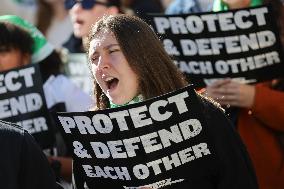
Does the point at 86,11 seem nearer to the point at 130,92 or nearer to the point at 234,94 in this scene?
the point at 234,94

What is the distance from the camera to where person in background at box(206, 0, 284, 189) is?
3.94 meters

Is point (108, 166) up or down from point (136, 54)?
down

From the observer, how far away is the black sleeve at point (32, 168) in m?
2.93

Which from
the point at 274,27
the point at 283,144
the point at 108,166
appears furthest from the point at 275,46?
the point at 108,166

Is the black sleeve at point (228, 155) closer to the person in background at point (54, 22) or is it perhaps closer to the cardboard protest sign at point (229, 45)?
the cardboard protest sign at point (229, 45)

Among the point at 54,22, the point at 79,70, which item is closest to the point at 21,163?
the point at 79,70

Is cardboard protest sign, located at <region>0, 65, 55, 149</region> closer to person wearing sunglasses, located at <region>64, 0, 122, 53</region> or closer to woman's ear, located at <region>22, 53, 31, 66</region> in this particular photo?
woman's ear, located at <region>22, 53, 31, 66</region>

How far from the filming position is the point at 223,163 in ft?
10.2

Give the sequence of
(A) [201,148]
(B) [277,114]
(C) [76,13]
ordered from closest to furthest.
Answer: (A) [201,148] < (B) [277,114] < (C) [76,13]

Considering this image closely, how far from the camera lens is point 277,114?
3957 millimetres

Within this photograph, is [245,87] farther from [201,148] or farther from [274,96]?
[201,148]

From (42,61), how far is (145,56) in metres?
1.53

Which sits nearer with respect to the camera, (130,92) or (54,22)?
(130,92)

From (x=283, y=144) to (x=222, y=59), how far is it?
480 mm
